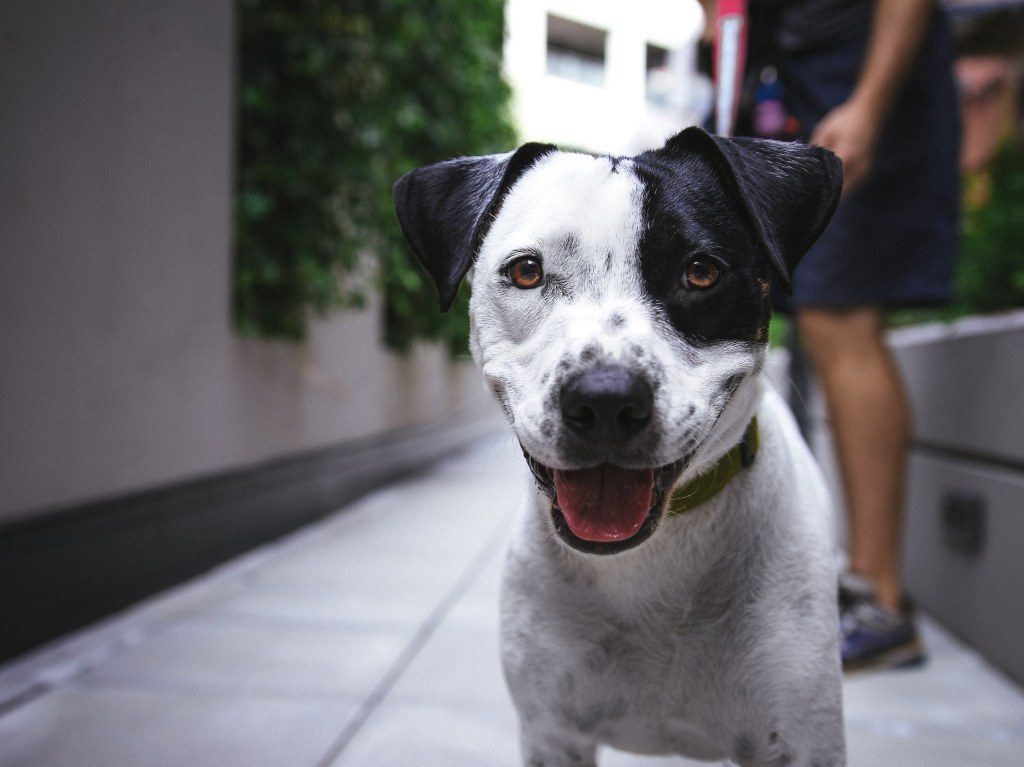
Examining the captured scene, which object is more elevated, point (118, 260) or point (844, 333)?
point (118, 260)

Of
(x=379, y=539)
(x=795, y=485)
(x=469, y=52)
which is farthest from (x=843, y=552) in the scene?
A: (x=469, y=52)

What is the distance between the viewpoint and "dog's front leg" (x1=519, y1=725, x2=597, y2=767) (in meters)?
1.45

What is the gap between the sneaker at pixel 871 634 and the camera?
8.35 feet

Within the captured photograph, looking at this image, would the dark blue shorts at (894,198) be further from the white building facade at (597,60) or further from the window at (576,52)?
the window at (576,52)

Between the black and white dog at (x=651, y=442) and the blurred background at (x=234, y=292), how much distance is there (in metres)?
0.50

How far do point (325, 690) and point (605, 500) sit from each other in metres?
1.53

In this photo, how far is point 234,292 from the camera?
3912 millimetres

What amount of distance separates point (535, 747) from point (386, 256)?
3858 millimetres

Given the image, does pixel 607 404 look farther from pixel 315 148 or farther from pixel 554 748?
pixel 315 148

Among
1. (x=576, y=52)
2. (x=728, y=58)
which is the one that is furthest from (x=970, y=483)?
(x=576, y=52)

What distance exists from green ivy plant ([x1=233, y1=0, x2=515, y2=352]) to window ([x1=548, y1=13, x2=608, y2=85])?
20146 mm

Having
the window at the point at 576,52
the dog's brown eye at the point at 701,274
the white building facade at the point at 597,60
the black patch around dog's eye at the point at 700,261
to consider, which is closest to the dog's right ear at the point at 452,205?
the black patch around dog's eye at the point at 700,261

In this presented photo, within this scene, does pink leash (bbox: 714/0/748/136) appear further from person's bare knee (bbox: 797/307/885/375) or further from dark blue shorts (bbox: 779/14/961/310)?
person's bare knee (bbox: 797/307/885/375)

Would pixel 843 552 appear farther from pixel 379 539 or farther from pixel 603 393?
pixel 603 393
